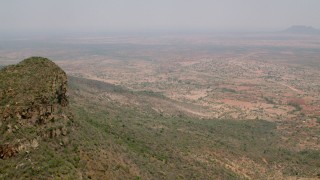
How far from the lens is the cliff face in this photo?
846 inches

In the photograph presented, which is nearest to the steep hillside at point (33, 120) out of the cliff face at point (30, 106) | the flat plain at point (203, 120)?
the cliff face at point (30, 106)

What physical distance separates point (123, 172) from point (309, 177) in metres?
22.7

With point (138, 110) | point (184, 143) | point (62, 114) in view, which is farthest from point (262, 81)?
point (62, 114)

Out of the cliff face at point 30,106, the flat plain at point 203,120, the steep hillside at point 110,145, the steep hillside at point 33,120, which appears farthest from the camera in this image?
the flat plain at point 203,120

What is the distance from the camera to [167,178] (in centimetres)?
2828

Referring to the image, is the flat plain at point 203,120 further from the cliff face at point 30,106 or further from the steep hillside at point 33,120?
the cliff face at point 30,106

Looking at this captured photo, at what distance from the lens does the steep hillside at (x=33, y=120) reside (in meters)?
20.3

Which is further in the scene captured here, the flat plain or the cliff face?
the flat plain

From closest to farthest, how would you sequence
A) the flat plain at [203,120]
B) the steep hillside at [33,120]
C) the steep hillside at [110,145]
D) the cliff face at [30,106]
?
1. the steep hillside at [33,120]
2. the steep hillside at [110,145]
3. the cliff face at [30,106]
4. the flat plain at [203,120]

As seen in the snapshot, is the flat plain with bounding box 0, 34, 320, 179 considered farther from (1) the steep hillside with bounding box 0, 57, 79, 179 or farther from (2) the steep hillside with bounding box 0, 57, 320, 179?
(1) the steep hillside with bounding box 0, 57, 79, 179

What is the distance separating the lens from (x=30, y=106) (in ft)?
77.8

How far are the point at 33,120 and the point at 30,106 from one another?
0.96m

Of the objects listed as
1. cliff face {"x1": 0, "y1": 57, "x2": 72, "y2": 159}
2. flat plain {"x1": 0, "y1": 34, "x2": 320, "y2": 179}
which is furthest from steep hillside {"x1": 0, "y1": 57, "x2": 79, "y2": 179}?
flat plain {"x1": 0, "y1": 34, "x2": 320, "y2": 179}

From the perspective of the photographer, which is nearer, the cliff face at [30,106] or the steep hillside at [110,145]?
the steep hillside at [110,145]
